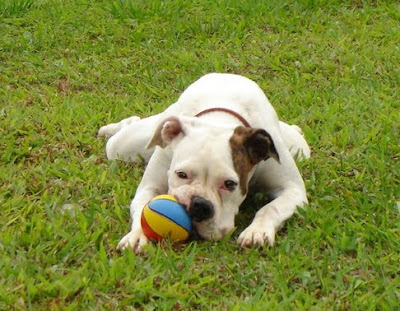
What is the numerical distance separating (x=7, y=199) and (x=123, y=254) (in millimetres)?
1137

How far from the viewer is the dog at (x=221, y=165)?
4070 millimetres

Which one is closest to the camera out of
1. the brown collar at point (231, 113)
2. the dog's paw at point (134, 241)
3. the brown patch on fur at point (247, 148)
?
the dog's paw at point (134, 241)

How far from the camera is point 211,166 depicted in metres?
4.09

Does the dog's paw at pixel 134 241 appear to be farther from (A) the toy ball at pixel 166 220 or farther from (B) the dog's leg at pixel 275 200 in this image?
(B) the dog's leg at pixel 275 200

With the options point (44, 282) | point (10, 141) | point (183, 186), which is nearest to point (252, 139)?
point (183, 186)

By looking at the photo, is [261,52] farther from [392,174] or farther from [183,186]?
[183,186]

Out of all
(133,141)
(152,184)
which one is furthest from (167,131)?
(133,141)

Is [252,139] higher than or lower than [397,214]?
higher

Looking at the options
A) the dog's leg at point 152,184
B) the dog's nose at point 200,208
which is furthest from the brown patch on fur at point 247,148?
the dog's leg at point 152,184

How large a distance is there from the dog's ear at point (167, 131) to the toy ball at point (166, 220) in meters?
0.52

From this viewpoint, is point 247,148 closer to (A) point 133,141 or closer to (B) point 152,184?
(B) point 152,184

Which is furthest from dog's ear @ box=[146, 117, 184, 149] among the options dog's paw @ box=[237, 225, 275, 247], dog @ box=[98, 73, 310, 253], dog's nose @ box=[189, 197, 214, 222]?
dog's paw @ box=[237, 225, 275, 247]

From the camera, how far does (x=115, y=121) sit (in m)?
6.28

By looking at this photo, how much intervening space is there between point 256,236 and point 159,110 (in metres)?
2.67
